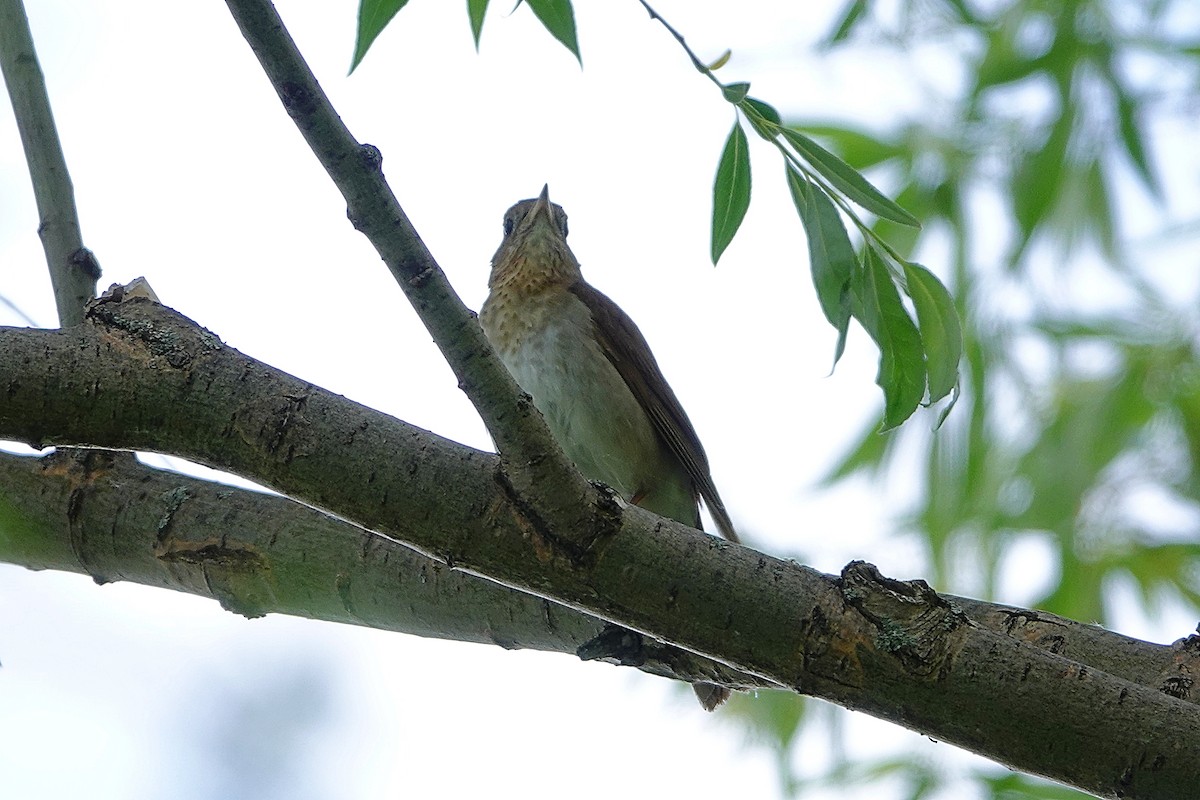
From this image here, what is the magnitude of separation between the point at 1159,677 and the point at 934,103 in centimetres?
232

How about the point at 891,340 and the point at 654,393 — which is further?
the point at 654,393

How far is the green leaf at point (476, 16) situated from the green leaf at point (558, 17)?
0.48 feet

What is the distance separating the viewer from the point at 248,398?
183cm

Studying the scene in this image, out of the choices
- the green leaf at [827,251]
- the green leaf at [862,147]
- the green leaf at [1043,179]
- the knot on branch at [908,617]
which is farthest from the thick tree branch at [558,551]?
the green leaf at [862,147]

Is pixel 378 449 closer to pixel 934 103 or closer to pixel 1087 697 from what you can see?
pixel 1087 697

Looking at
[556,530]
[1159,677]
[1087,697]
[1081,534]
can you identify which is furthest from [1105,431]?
[556,530]

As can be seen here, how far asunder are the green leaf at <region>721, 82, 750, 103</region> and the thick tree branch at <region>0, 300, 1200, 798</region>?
0.62 metres

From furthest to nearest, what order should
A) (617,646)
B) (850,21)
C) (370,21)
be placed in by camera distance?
(850,21) → (617,646) → (370,21)

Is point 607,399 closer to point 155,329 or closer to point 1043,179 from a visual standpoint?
point 1043,179

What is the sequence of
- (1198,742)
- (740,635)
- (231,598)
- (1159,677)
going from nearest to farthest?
(1198,742)
(740,635)
(1159,677)
(231,598)

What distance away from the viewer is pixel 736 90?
175 centimetres

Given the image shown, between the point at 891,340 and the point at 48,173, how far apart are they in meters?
1.61

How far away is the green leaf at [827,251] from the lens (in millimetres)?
1884

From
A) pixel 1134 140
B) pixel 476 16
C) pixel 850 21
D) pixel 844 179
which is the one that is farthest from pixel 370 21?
pixel 1134 140
